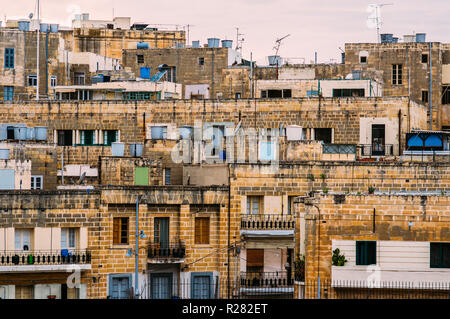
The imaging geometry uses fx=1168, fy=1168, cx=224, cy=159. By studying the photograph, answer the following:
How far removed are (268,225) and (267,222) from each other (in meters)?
0.13

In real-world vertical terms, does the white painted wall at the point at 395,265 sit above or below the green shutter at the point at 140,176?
below

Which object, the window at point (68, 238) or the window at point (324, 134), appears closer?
the window at point (68, 238)

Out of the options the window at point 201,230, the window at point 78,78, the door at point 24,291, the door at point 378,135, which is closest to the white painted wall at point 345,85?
the door at point 378,135

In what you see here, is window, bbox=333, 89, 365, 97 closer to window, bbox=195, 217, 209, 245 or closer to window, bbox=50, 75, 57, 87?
window, bbox=50, 75, 57, 87

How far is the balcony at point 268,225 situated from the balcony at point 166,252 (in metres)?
2.54

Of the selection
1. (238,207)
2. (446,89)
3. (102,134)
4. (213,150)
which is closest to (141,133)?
(102,134)

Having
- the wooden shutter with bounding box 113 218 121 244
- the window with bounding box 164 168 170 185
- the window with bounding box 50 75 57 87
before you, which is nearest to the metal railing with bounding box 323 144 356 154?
the window with bounding box 164 168 170 185

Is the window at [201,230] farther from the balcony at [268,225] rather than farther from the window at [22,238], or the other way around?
the window at [22,238]

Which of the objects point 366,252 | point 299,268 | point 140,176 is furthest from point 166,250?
point 366,252

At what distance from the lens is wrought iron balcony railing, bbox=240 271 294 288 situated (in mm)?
45062

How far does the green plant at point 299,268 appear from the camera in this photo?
38.5m

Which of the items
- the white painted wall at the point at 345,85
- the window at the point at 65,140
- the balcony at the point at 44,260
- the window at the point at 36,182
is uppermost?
the white painted wall at the point at 345,85

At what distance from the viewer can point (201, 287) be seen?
44.8 m

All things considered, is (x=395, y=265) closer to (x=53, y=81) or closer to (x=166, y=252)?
(x=166, y=252)
